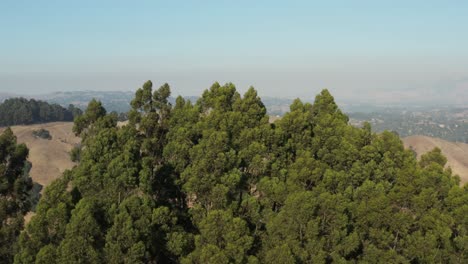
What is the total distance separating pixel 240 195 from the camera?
27359mm

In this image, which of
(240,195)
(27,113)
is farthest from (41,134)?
(240,195)

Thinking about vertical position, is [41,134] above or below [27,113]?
below

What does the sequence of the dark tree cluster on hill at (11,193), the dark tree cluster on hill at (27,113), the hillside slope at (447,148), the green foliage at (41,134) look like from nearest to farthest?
1. the dark tree cluster on hill at (11,193)
2. the hillside slope at (447,148)
3. the green foliage at (41,134)
4. the dark tree cluster on hill at (27,113)

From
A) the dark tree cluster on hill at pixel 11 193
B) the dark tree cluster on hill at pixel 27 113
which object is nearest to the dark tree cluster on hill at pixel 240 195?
the dark tree cluster on hill at pixel 11 193

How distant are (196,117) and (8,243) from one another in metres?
15.6

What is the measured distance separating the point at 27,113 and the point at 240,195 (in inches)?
5962

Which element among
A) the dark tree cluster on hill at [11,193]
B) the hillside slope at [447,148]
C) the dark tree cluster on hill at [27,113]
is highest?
the dark tree cluster on hill at [11,193]

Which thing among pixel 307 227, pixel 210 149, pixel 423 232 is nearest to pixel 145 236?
pixel 210 149

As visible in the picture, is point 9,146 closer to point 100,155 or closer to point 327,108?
point 100,155

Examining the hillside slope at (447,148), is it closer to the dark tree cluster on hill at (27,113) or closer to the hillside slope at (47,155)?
the hillside slope at (47,155)

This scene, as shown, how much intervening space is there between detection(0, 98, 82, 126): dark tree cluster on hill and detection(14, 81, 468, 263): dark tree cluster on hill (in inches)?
5481

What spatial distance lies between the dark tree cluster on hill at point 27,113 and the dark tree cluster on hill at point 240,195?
139m

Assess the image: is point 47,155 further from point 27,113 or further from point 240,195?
point 240,195

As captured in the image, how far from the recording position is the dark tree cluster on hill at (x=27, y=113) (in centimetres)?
14938
